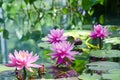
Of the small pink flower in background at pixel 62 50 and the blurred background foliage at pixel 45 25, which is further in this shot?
the blurred background foliage at pixel 45 25

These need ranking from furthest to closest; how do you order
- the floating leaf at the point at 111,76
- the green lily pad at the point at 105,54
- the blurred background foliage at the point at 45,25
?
the blurred background foliage at the point at 45,25 → the green lily pad at the point at 105,54 → the floating leaf at the point at 111,76

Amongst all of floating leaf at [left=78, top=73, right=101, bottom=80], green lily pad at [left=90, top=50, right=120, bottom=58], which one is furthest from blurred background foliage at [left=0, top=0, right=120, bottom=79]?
floating leaf at [left=78, top=73, right=101, bottom=80]

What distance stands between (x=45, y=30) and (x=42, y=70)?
1.50 m

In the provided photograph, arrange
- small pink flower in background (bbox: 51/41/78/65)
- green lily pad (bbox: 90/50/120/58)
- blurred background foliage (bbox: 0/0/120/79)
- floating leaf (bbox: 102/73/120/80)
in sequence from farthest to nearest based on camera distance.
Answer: blurred background foliage (bbox: 0/0/120/79) < green lily pad (bbox: 90/50/120/58) < small pink flower in background (bbox: 51/41/78/65) < floating leaf (bbox: 102/73/120/80)

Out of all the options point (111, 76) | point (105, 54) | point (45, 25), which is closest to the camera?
point (111, 76)

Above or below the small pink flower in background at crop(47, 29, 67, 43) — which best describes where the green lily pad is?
below

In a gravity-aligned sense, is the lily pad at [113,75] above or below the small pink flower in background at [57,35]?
below

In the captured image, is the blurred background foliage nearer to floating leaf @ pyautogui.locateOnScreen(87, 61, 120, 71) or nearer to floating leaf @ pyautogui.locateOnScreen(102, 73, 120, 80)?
floating leaf @ pyautogui.locateOnScreen(87, 61, 120, 71)

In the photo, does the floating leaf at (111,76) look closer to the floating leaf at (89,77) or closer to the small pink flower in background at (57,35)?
the floating leaf at (89,77)

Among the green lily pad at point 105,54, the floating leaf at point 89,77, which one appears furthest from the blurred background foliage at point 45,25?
the floating leaf at point 89,77

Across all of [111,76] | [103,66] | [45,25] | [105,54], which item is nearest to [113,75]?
[111,76]

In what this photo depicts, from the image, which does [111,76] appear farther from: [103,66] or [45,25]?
[45,25]

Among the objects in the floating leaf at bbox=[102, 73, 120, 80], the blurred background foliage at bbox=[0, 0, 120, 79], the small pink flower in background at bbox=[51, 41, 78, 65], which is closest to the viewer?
the floating leaf at bbox=[102, 73, 120, 80]

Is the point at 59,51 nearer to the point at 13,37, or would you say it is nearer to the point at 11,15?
the point at 13,37
